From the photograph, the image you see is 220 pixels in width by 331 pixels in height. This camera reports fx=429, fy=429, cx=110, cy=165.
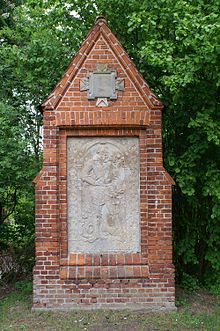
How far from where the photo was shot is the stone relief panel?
692 centimetres

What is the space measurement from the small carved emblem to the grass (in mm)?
3300

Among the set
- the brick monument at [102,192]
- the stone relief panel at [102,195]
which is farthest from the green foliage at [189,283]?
the stone relief panel at [102,195]

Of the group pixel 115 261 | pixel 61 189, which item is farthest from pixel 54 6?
pixel 115 261

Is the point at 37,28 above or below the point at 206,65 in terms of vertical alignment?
above

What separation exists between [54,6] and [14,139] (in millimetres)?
2710

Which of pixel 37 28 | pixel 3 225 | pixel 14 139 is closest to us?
pixel 14 139

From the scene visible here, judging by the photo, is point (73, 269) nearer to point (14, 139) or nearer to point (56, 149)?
point (56, 149)

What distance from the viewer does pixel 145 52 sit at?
649 cm

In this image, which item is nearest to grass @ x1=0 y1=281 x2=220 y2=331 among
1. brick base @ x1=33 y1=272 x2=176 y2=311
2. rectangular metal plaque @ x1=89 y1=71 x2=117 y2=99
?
brick base @ x1=33 y1=272 x2=176 y2=311

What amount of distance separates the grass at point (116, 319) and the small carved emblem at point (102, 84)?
10.8 feet

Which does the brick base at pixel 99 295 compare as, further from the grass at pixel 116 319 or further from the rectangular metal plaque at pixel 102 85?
the rectangular metal plaque at pixel 102 85

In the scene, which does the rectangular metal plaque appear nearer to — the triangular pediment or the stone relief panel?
the triangular pediment

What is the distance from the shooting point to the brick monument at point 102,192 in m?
6.74

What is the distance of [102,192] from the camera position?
6949 millimetres
